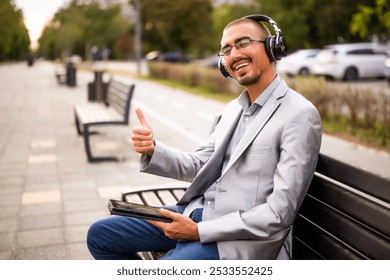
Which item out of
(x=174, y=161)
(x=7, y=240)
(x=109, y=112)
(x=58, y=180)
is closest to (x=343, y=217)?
(x=174, y=161)

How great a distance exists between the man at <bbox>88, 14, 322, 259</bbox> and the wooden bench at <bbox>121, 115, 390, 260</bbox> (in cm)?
11

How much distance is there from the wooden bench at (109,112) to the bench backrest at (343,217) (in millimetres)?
4736

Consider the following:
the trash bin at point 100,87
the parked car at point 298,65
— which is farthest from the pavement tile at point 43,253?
the parked car at point 298,65

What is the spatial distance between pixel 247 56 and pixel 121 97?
17.1 ft

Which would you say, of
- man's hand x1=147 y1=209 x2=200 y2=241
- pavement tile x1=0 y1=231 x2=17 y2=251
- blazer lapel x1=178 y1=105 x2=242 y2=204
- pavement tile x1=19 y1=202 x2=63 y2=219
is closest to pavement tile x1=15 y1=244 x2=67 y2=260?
pavement tile x1=0 y1=231 x2=17 y2=251

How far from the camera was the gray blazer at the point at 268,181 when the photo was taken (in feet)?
6.61

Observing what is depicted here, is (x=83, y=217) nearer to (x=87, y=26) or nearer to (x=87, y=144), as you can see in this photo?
(x=87, y=144)

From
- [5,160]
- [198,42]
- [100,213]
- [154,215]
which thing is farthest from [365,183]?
[198,42]

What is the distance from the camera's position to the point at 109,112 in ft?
25.3

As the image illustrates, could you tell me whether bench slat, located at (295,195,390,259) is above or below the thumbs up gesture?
below

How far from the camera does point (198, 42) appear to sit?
48.1 meters

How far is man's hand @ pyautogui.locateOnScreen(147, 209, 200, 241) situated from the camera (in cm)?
217

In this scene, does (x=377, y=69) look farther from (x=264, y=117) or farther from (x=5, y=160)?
(x=264, y=117)

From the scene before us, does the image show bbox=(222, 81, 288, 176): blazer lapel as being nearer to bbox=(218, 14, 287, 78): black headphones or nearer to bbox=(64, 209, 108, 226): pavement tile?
bbox=(218, 14, 287, 78): black headphones
